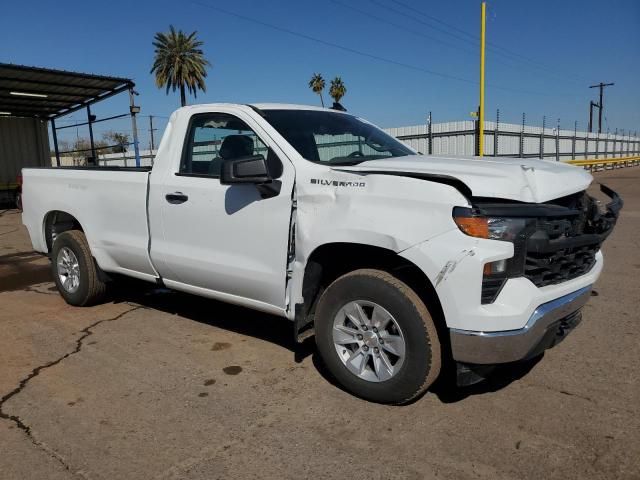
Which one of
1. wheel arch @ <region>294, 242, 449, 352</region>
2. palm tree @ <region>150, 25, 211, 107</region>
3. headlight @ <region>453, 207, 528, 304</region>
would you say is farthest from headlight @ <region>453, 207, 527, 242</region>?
palm tree @ <region>150, 25, 211, 107</region>

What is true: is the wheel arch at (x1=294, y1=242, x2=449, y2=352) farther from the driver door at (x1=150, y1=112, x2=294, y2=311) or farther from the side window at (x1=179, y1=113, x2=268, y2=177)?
the side window at (x1=179, y1=113, x2=268, y2=177)

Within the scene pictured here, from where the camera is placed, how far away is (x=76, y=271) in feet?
18.0

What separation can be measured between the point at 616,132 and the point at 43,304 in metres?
49.5

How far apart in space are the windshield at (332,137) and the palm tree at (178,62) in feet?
138

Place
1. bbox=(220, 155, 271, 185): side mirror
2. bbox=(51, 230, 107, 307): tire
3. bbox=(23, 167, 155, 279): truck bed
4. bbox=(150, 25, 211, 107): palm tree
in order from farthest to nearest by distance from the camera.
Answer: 1. bbox=(150, 25, 211, 107): palm tree
2. bbox=(51, 230, 107, 307): tire
3. bbox=(23, 167, 155, 279): truck bed
4. bbox=(220, 155, 271, 185): side mirror

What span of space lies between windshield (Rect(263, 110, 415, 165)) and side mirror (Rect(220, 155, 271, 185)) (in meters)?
0.36

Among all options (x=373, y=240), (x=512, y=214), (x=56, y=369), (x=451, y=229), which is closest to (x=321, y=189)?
(x=373, y=240)

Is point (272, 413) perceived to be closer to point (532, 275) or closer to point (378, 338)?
point (378, 338)

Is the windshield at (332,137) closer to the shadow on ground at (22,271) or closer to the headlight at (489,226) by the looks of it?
the headlight at (489,226)

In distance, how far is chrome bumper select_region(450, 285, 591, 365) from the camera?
2799mm

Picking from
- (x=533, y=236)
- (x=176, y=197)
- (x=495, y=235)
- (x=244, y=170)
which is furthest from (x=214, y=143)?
(x=533, y=236)

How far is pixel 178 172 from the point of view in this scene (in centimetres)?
434

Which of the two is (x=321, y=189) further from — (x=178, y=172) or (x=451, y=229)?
(x=178, y=172)

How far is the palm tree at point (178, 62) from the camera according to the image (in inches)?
1736
